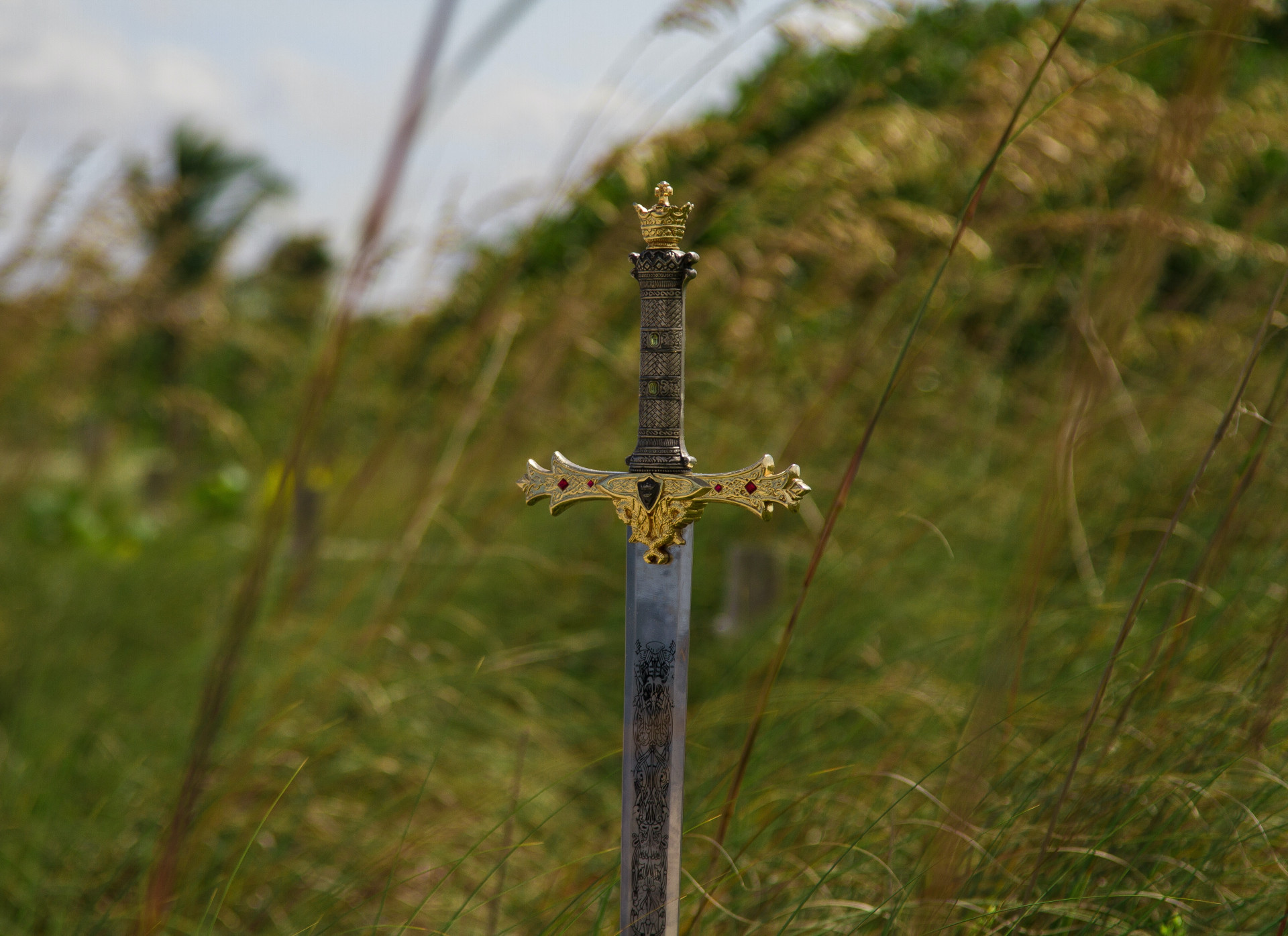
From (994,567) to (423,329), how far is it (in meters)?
1.54

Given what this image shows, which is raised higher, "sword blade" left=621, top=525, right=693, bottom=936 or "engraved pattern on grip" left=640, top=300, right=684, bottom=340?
"engraved pattern on grip" left=640, top=300, right=684, bottom=340

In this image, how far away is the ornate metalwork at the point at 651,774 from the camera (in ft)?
Result: 3.03

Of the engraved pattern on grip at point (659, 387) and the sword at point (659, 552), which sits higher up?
the engraved pattern on grip at point (659, 387)

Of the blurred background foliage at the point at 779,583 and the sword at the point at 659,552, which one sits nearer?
the sword at the point at 659,552

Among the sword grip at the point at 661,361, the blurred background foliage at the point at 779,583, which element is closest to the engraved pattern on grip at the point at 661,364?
the sword grip at the point at 661,361

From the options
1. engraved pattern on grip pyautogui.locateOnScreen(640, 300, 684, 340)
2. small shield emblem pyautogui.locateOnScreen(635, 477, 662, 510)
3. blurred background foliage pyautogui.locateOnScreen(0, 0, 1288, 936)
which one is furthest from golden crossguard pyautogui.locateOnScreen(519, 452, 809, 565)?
blurred background foliage pyautogui.locateOnScreen(0, 0, 1288, 936)

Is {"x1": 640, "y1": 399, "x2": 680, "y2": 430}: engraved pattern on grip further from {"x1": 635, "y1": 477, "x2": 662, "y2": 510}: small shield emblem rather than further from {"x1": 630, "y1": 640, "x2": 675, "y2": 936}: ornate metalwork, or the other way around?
{"x1": 630, "y1": 640, "x2": 675, "y2": 936}: ornate metalwork

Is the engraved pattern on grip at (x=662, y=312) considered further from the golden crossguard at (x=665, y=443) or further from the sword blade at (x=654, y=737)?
the sword blade at (x=654, y=737)

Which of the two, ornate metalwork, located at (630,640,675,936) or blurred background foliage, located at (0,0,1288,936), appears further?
blurred background foliage, located at (0,0,1288,936)

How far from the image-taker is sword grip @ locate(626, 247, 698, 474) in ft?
3.11

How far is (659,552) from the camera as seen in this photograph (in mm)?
909

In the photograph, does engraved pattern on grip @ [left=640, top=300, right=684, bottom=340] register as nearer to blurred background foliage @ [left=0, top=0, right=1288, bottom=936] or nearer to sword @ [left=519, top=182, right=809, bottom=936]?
sword @ [left=519, top=182, right=809, bottom=936]

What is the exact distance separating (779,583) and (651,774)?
1675mm

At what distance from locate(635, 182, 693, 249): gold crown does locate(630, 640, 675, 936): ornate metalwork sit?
39cm
